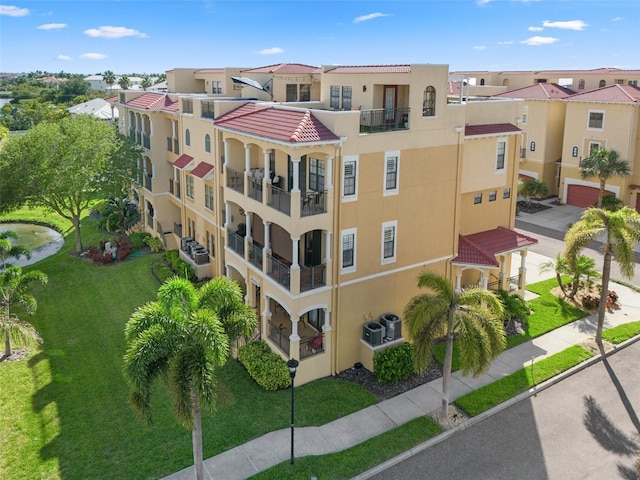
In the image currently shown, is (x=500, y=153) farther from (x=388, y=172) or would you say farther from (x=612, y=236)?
(x=388, y=172)

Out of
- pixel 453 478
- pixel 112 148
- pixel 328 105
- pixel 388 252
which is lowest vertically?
pixel 453 478

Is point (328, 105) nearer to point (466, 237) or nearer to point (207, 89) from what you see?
point (466, 237)

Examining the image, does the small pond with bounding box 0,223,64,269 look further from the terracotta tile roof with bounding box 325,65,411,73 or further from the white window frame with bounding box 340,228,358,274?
the white window frame with bounding box 340,228,358,274

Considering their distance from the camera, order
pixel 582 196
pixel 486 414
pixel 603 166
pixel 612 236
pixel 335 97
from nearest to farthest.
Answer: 1. pixel 486 414
2. pixel 612 236
3. pixel 335 97
4. pixel 603 166
5. pixel 582 196

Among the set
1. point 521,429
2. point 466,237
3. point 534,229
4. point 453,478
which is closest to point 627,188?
point 534,229

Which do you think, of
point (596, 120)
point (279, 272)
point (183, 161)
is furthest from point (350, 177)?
point (596, 120)

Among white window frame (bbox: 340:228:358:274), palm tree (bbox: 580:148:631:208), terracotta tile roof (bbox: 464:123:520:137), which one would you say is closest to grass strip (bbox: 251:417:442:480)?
white window frame (bbox: 340:228:358:274)

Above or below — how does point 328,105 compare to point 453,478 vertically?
above
